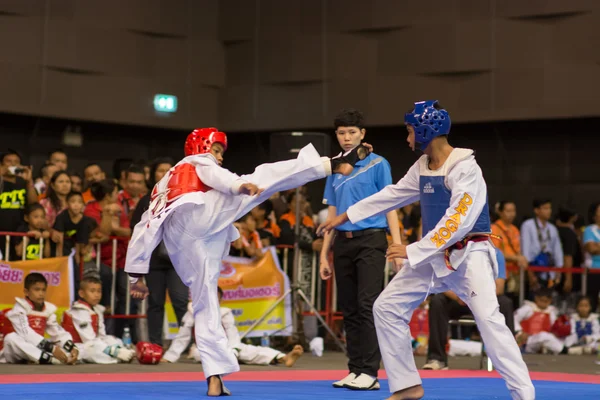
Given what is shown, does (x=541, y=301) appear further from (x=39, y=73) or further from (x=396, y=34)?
(x=39, y=73)

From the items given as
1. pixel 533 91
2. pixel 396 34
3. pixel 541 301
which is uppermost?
pixel 396 34

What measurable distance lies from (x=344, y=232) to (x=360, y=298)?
1.53 feet

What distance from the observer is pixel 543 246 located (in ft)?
39.0

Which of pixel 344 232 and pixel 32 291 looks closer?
pixel 344 232

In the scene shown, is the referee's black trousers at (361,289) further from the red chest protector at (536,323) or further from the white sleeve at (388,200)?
the red chest protector at (536,323)

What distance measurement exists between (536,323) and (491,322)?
6.38m

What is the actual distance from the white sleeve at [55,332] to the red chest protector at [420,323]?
12.7ft

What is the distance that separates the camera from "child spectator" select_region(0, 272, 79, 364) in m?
8.31

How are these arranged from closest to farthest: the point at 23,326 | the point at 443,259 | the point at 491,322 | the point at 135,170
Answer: the point at 491,322 → the point at 443,259 → the point at 23,326 → the point at 135,170

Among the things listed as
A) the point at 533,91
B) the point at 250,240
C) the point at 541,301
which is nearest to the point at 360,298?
the point at 250,240

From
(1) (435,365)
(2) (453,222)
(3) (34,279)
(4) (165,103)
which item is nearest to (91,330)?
(3) (34,279)

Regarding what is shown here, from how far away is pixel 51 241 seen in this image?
9172 mm

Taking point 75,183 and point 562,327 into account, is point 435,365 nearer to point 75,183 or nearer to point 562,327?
point 562,327

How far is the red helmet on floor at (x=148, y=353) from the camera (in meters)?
8.56
